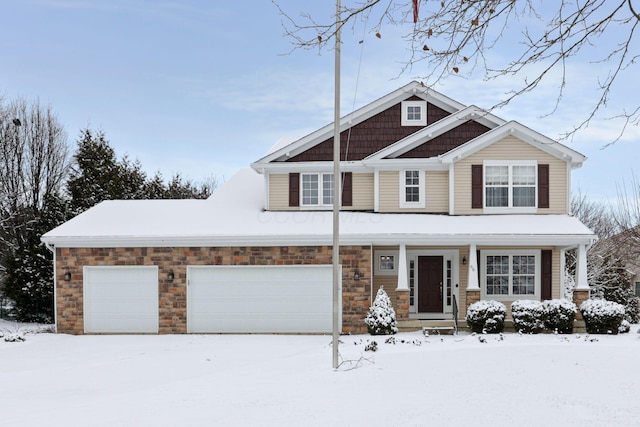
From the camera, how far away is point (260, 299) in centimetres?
1542

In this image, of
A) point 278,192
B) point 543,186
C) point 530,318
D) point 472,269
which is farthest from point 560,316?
point 278,192

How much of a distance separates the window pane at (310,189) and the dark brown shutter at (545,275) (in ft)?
24.7

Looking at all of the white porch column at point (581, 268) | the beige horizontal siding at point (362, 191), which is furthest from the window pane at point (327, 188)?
the white porch column at point (581, 268)

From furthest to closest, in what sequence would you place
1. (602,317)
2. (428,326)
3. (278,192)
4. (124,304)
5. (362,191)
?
(278,192)
(362,191)
(124,304)
(428,326)
(602,317)

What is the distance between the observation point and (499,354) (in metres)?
11.4

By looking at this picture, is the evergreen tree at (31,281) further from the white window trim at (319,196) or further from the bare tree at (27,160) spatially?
the white window trim at (319,196)

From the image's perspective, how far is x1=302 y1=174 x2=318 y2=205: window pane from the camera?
17.6 meters

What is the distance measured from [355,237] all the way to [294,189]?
3.52 m

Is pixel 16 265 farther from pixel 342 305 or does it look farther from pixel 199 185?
pixel 199 185

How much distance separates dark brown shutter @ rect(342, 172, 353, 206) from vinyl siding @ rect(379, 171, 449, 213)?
1.02 m

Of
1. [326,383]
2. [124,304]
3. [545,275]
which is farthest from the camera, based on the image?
[545,275]

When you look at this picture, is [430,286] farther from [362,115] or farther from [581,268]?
[362,115]

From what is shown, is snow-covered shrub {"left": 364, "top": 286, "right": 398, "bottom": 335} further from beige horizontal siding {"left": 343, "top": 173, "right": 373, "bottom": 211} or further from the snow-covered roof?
beige horizontal siding {"left": 343, "top": 173, "right": 373, "bottom": 211}

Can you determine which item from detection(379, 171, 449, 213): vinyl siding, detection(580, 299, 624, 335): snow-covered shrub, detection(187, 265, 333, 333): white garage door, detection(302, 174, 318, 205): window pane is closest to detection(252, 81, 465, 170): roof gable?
detection(302, 174, 318, 205): window pane
